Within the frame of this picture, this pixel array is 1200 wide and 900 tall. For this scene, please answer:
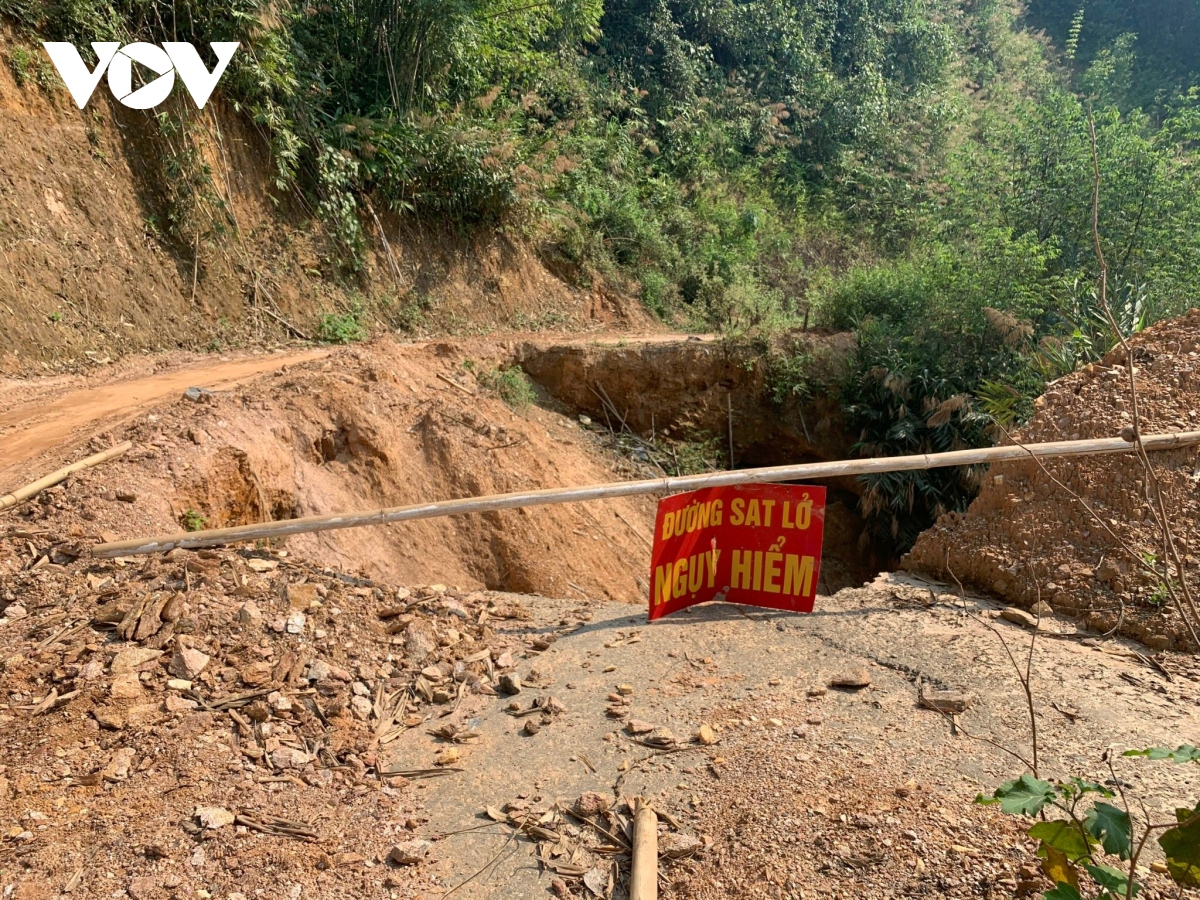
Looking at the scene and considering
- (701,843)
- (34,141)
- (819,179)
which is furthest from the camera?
(819,179)

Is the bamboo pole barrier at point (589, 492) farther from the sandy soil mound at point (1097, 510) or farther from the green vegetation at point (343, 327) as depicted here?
the green vegetation at point (343, 327)

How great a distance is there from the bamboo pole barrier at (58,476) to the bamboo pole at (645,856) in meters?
3.88

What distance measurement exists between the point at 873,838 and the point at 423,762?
187cm

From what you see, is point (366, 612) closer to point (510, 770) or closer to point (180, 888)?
point (510, 770)

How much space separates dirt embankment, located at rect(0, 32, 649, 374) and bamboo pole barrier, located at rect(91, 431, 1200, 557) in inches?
184

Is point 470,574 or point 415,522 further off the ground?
point 415,522

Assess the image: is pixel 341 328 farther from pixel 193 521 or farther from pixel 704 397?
pixel 193 521

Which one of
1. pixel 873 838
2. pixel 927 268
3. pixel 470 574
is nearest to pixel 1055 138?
pixel 927 268

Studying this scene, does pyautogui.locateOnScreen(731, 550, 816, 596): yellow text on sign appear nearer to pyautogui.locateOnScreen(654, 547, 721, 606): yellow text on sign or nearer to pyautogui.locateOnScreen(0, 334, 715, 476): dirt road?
pyautogui.locateOnScreen(654, 547, 721, 606): yellow text on sign

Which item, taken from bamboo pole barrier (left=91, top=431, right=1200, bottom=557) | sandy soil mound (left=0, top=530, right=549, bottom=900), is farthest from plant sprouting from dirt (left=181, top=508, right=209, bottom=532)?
sandy soil mound (left=0, top=530, right=549, bottom=900)

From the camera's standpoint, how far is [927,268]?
34.3ft

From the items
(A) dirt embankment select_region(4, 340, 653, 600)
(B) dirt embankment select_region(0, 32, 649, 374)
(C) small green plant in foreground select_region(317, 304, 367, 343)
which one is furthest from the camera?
(C) small green plant in foreground select_region(317, 304, 367, 343)

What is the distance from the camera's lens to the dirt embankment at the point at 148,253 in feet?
26.5

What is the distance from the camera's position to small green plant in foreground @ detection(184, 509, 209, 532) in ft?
16.6
